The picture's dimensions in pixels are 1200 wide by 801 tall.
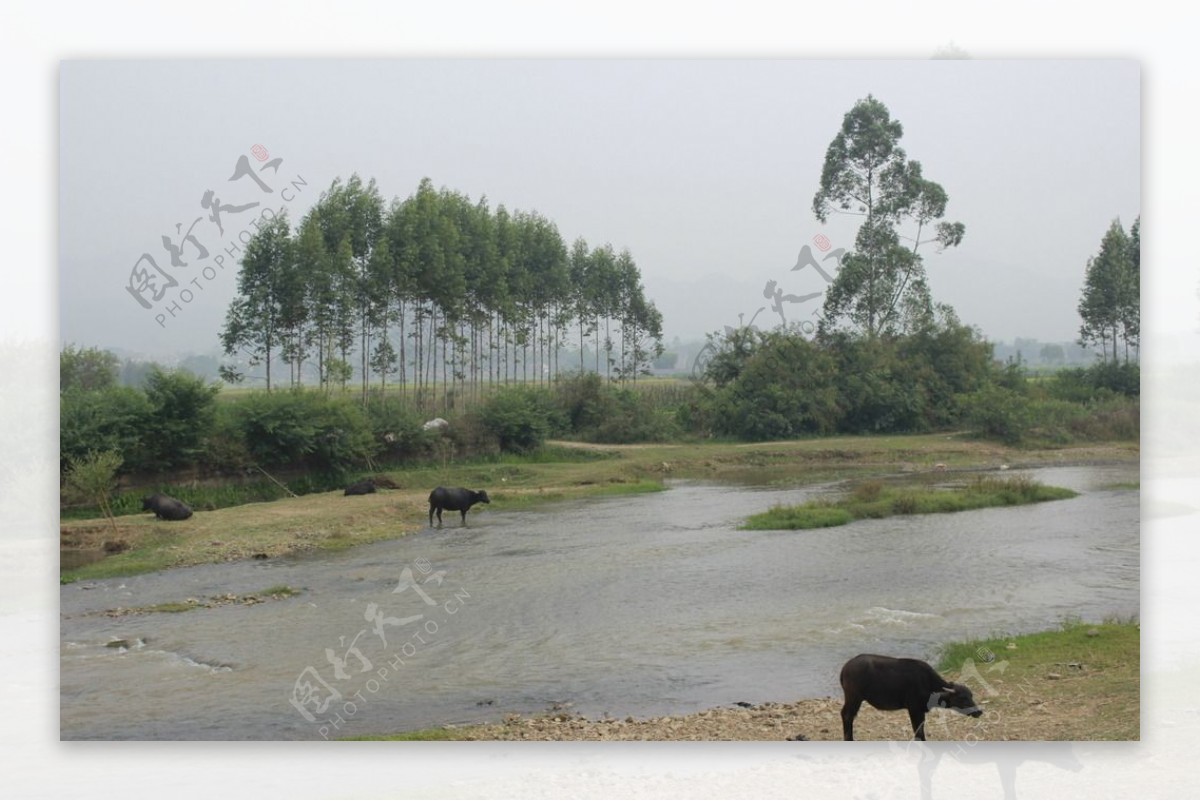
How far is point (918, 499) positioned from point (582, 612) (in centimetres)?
300

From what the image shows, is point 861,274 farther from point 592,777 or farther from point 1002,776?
point 592,777

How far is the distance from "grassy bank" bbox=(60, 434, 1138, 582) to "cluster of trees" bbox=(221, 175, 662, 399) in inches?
29.2

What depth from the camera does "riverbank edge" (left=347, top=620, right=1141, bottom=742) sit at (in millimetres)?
5410

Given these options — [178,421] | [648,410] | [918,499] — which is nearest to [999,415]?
[918,499]

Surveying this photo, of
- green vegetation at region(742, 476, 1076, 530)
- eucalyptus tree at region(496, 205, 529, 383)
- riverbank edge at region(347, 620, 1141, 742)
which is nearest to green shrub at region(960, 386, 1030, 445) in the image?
green vegetation at region(742, 476, 1076, 530)

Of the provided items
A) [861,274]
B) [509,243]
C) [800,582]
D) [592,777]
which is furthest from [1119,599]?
[509,243]

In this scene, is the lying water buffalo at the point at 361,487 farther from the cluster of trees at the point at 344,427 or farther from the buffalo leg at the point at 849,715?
the buffalo leg at the point at 849,715

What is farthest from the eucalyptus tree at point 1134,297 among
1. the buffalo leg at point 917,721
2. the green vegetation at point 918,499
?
the buffalo leg at point 917,721

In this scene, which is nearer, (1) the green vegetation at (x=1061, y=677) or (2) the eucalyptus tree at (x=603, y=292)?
(1) the green vegetation at (x=1061, y=677)

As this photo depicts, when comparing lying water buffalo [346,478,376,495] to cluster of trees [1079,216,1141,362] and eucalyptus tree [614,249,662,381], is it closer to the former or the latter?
eucalyptus tree [614,249,662,381]

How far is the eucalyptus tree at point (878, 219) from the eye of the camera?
6.55 meters

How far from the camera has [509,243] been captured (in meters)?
7.39

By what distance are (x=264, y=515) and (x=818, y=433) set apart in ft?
14.4

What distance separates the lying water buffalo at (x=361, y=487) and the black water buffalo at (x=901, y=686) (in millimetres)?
4362
